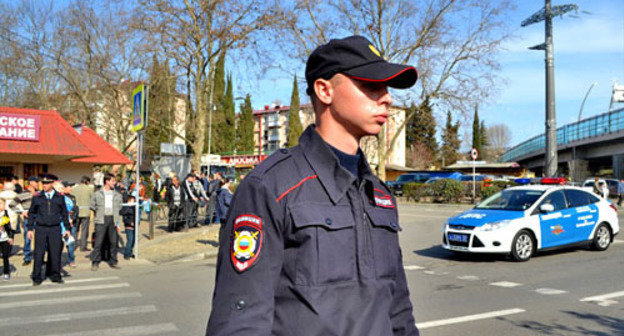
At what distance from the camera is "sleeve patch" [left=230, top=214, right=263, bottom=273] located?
1.51 m

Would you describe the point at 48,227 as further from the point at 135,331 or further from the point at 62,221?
the point at 135,331

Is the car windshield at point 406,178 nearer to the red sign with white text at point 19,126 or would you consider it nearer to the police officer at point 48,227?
the red sign with white text at point 19,126

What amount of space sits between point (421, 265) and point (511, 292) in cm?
295

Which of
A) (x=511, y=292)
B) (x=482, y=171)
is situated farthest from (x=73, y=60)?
(x=482, y=171)

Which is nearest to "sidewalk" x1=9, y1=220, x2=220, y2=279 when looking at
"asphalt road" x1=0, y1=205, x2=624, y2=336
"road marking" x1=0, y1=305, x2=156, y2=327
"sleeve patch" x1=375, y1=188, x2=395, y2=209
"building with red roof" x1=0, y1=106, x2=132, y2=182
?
"asphalt road" x1=0, y1=205, x2=624, y2=336

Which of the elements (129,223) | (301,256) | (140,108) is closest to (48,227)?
(129,223)

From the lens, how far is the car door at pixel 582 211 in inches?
458

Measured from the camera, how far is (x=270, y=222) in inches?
61.1

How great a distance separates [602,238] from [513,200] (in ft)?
8.46

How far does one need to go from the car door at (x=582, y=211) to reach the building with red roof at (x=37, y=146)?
19.2 meters

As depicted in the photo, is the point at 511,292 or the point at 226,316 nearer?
the point at 226,316

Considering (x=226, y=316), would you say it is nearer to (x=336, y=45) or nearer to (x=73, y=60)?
(x=336, y=45)

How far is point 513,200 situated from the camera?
1154cm

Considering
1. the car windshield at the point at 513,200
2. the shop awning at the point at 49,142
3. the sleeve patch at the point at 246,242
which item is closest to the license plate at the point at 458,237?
the car windshield at the point at 513,200
